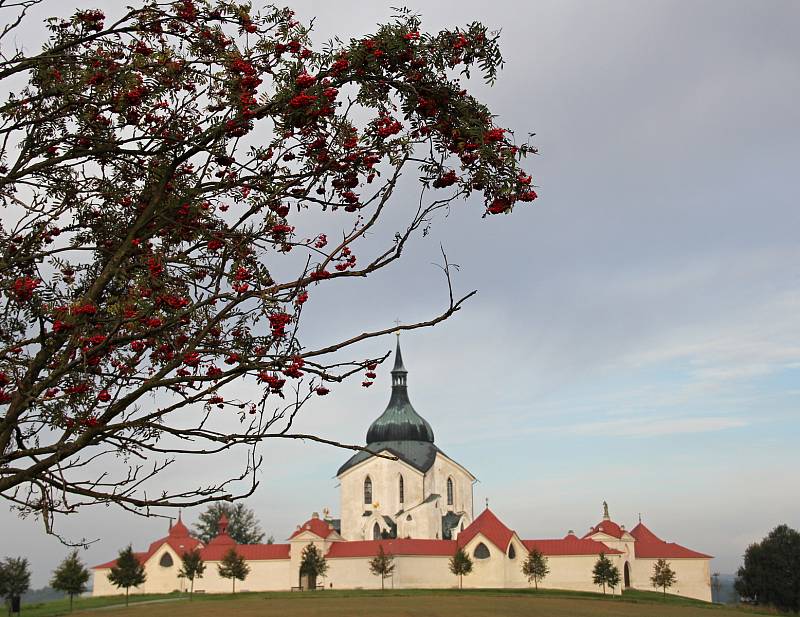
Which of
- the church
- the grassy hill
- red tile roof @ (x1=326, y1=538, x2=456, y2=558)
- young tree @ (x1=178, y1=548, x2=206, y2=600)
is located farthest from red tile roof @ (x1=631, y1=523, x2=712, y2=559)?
young tree @ (x1=178, y1=548, x2=206, y2=600)

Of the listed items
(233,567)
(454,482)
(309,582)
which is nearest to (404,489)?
(454,482)

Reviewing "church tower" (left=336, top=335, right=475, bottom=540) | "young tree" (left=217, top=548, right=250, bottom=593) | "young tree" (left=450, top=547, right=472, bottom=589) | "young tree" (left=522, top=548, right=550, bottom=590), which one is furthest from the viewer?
"church tower" (left=336, top=335, right=475, bottom=540)

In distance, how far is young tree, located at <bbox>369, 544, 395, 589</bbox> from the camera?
212 feet

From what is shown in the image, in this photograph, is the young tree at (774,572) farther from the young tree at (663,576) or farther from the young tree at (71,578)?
the young tree at (71,578)

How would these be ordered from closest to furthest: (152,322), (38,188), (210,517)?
(152,322) → (38,188) → (210,517)

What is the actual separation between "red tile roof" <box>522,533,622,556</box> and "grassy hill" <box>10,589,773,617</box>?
4.58 metres

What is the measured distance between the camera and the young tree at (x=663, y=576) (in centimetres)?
7006

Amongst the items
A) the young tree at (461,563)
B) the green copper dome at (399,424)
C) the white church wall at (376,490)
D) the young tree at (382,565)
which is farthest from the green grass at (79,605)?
the green copper dome at (399,424)

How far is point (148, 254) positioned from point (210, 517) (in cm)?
9699

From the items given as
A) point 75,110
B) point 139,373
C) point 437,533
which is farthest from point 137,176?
point 437,533

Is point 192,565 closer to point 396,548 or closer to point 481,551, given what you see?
point 396,548

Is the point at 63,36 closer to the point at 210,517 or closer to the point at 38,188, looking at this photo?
the point at 38,188

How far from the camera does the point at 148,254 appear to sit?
7.36 meters

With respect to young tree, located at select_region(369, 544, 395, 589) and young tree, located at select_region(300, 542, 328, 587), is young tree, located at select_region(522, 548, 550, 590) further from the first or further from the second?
young tree, located at select_region(300, 542, 328, 587)
